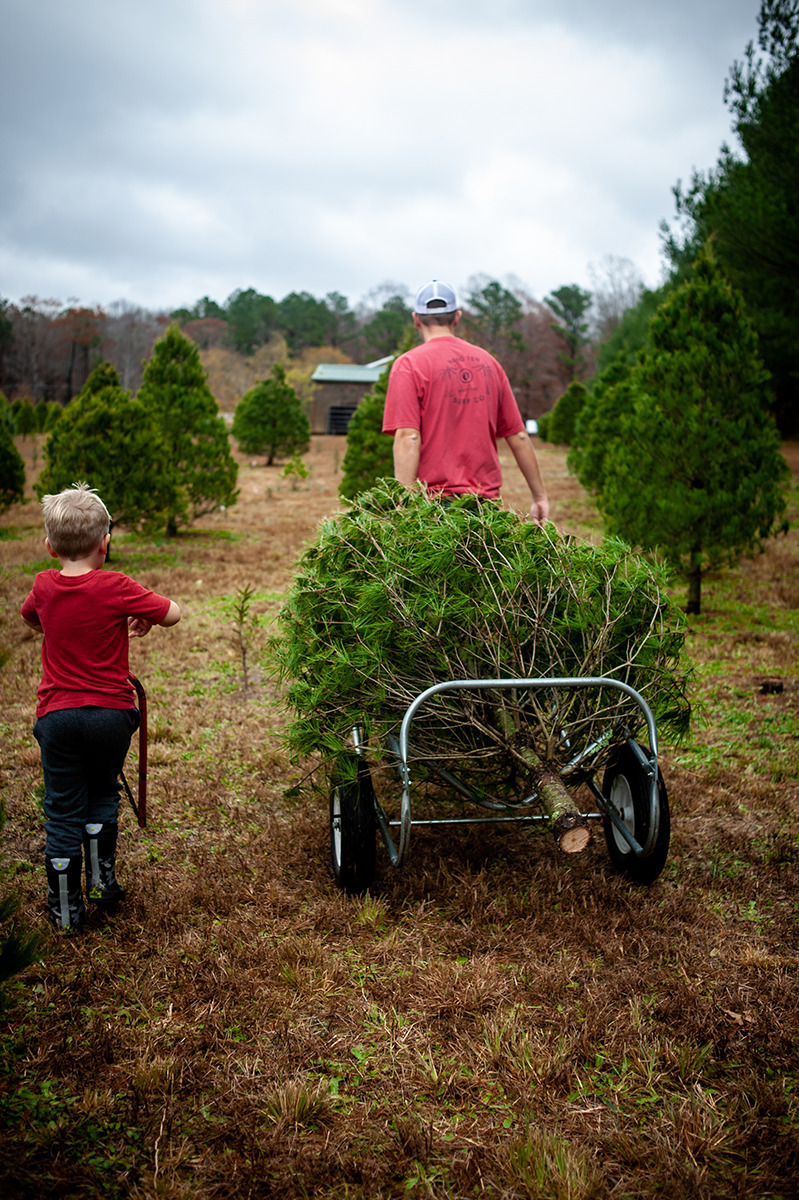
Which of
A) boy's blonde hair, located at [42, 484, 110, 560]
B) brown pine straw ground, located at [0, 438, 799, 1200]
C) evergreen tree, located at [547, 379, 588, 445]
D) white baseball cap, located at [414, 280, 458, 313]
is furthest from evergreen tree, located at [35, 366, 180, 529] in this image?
evergreen tree, located at [547, 379, 588, 445]

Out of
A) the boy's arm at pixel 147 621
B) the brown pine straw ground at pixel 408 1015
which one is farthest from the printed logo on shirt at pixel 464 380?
the brown pine straw ground at pixel 408 1015

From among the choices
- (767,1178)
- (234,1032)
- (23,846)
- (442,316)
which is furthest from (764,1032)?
(442,316)

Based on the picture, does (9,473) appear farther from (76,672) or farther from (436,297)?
(76,672)

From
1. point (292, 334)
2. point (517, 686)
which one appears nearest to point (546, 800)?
point (517, 686)

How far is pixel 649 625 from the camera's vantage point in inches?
116

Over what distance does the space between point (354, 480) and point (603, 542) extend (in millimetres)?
10902

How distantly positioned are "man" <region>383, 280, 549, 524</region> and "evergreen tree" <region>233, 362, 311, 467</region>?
943 inches

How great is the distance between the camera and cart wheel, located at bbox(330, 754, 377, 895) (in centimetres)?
282

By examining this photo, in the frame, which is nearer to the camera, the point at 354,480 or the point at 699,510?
the point at 699,510

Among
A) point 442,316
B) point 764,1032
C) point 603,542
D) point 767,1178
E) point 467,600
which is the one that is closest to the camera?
point 767,1178

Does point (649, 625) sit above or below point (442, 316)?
below

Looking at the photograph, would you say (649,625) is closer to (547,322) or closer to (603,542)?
(603,542)

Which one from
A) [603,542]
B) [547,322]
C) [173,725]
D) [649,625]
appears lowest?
[173,725]

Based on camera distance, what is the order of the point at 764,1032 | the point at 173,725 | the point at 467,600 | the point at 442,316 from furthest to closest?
the point at 173,725 → the point at 442,316 → the point at 467,600 → the point at 764,1032
